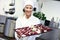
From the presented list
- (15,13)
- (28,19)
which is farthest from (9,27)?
(28,19)

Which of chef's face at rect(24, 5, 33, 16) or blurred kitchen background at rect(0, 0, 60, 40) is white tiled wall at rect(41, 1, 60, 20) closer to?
blurred kitchen background at rect(0, 0, 60, 40)

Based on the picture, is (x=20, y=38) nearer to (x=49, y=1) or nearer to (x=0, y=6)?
(x=49, y=1)

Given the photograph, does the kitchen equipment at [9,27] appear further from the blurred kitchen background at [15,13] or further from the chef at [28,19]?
the chef at [28,19]

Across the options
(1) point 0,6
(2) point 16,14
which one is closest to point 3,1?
(1) point 0,6

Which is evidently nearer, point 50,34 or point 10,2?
point 50,34

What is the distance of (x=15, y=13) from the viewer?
2.72 metres

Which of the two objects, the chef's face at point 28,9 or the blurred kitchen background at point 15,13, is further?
the blurred kitchen background at point 15,13

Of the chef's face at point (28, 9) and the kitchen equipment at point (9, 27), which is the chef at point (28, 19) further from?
the kitchen equipment at point (9, 27)

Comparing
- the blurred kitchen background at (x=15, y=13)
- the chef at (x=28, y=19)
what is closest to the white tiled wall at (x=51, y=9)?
the blurred kitchen background at (x=15, y=13)

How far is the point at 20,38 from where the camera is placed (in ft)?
6.45

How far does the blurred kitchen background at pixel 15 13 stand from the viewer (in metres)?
2.47

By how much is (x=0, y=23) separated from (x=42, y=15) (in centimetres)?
79

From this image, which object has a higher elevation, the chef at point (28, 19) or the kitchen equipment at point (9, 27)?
the chef at point (28, 19)

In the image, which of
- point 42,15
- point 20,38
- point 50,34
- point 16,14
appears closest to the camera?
point 20,38
